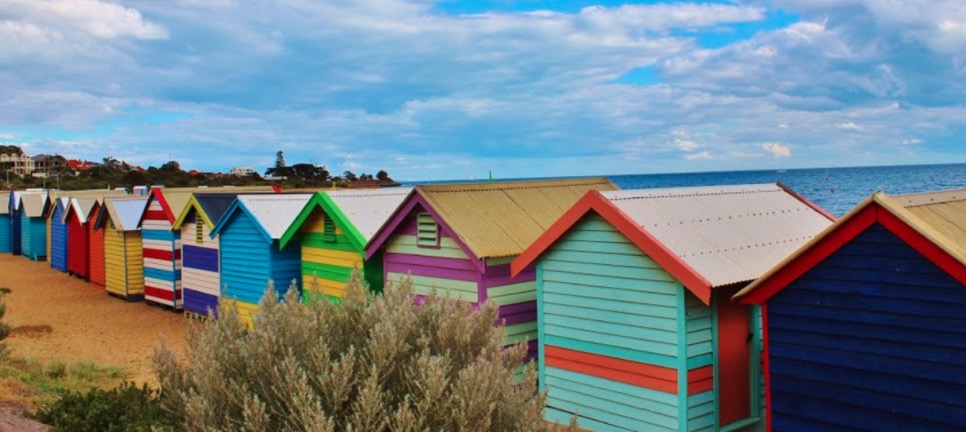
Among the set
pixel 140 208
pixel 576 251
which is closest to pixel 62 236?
pixel 140 208

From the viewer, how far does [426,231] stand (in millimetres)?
14344

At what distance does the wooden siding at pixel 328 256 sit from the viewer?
1677cm

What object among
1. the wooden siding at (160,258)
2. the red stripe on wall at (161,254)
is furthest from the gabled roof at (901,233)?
the wooden siding at (160,258)

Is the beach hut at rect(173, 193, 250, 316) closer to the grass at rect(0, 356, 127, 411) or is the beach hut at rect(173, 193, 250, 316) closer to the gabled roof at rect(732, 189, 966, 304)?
the grass at rect(0, 356, 127, 411)

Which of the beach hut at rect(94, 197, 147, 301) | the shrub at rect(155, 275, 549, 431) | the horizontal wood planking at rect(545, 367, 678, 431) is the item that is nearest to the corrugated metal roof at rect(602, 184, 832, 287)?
the horizontal wood planking at rect(545, 367, 678, 431)

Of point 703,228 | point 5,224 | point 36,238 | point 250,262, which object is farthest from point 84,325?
point 5,224

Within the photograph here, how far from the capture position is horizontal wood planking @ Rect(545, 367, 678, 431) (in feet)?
34.8

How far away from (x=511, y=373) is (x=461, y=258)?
7.28 metres

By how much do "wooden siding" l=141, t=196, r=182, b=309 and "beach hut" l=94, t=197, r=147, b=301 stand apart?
98cm

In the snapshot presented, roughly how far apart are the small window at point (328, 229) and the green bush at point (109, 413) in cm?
904

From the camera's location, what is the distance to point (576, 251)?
38.5 ft

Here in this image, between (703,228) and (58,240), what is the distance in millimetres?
34921

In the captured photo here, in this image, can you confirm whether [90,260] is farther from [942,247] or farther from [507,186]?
[942,247]

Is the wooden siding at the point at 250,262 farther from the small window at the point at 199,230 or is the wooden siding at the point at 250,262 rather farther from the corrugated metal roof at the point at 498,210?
the corrugated metal roof at the point at 498,210
